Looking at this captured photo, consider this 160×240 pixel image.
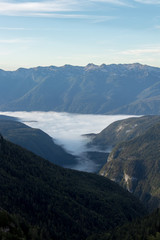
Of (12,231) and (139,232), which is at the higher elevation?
(12,231)

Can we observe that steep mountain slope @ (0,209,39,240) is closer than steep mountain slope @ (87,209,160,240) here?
Yes

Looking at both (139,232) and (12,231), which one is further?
(139,232)

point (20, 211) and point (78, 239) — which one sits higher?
point (20, 211)

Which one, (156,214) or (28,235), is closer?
(28,235)

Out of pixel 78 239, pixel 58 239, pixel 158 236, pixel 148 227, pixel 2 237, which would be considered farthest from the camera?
pixel 78 239

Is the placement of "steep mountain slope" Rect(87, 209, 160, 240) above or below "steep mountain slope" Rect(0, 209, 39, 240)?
below

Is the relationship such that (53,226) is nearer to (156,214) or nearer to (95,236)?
(95,236)

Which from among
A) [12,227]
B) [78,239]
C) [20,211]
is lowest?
[78,239]

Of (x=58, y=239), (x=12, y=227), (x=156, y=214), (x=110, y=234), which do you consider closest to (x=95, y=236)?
(x=110, y=234)

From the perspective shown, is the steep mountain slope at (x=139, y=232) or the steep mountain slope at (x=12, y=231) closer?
the steep mountain slope at (x=12, y=231)

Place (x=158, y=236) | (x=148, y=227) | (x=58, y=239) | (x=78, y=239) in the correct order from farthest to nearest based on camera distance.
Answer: (x=78, y=239) → (x=58, y=239) → (x=148, y=227) → (x=158, y=236)

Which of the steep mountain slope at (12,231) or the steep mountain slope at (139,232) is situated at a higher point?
the steep mountain slope at (12,231)
